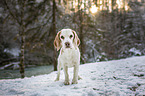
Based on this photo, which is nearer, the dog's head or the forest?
the dog's head

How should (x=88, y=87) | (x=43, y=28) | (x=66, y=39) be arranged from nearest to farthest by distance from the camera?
(x=88, y=87), (x=66, y=39), (x=43, y=28)

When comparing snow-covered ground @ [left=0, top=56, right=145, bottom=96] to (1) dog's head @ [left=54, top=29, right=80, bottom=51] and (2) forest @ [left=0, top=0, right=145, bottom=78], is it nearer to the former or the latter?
(1) dog's head @ [left=54, top=29, right=80, bottom=51]

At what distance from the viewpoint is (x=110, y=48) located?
21.3 meters

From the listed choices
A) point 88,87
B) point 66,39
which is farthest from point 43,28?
point 88,87

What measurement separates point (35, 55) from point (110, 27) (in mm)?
19352

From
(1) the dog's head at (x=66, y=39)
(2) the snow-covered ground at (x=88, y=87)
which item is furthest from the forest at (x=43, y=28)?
(1) the dog's head at (x=66, y=39)

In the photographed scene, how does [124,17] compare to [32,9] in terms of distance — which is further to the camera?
[124,17]

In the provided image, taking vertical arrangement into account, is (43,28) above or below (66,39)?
above

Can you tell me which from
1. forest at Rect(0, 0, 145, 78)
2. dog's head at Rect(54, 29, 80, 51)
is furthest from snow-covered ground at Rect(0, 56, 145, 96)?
forest at Rect(0, 0, 145, 78)

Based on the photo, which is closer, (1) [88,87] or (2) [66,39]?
(1) [88,87]

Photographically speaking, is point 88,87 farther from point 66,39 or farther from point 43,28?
point 43,28

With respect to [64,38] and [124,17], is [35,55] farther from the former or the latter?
[124,17]

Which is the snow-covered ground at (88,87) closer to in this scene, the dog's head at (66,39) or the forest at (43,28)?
the dog's head at (66,39)

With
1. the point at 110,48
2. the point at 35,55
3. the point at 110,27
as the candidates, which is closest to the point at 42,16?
the point at 35,55
